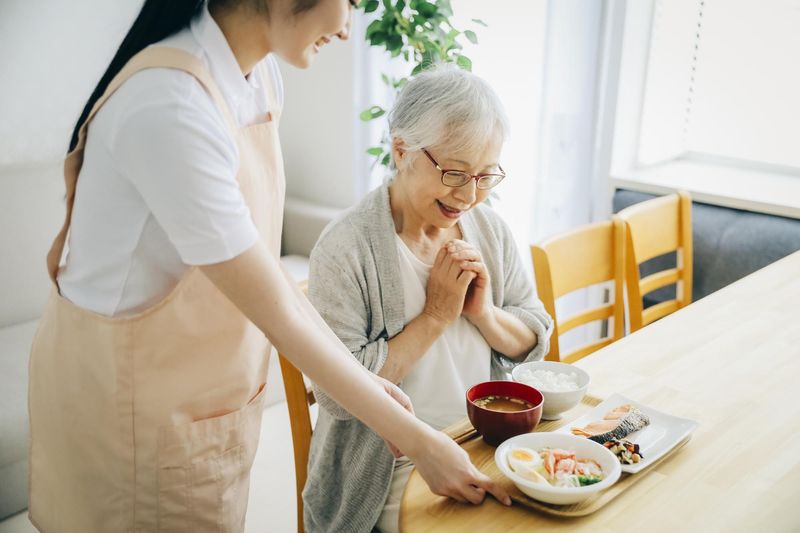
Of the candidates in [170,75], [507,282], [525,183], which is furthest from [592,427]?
[525,183]

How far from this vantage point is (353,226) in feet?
5.20

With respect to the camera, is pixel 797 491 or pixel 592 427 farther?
pixel 592 427

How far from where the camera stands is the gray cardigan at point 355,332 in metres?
1.50

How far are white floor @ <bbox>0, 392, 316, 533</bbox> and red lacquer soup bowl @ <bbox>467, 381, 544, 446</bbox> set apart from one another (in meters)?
1.24

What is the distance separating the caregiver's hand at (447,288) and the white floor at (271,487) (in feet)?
3.62

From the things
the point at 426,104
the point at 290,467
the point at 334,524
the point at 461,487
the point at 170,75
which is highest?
the point at 170,75

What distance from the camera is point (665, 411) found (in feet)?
4.59

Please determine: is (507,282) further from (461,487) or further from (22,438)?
(22,438)

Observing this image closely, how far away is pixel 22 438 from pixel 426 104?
62.6 inches

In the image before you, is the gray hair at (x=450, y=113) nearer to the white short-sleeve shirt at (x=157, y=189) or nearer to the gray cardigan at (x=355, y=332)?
the gray cardigan at (x=355, y=332)

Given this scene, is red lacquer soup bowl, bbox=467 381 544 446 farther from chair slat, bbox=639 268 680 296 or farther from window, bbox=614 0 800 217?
window, bbox=614 0 800 217

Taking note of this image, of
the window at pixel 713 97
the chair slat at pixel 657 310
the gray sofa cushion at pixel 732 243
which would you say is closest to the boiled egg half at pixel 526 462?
the chair slat at pixel 657 310

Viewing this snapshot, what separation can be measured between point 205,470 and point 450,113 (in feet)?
2.68

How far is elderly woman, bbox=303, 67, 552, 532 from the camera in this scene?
1511 millimetres
